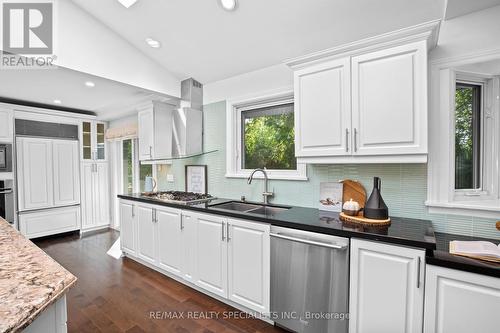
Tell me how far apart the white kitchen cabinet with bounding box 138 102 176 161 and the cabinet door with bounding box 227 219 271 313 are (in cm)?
189

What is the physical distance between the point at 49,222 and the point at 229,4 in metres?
4.52

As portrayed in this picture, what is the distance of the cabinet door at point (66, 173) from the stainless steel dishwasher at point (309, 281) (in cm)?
422

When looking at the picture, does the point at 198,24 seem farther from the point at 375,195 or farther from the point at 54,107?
the point at 54,107

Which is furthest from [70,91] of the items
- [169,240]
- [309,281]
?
[309,281]

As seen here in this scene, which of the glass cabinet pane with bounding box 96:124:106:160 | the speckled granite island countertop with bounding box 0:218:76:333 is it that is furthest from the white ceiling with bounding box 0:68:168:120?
the speckled granite island countertop with bounding box 0:218:76:333

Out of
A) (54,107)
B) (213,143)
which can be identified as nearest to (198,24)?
(213,143)

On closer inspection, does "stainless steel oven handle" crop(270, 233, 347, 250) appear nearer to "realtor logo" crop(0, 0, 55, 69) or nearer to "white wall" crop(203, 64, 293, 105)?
"white wall" crop(203, 64, 293, 105)

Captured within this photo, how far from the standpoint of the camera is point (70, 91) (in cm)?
327

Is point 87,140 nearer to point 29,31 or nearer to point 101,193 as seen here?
point 101,193

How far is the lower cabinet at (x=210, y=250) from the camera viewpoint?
1.92m

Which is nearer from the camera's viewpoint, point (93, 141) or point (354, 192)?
point (354, 192)

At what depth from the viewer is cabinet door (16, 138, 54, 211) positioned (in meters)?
3.76

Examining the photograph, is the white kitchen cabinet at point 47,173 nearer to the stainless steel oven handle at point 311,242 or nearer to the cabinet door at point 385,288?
the stainless steel oven handle at point 311,242

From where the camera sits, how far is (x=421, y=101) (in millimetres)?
1521
